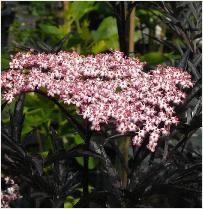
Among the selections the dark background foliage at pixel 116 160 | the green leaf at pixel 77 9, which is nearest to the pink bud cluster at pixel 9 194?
the dark background foliage at pixel 116 160

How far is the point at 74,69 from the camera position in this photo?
1.42 meters

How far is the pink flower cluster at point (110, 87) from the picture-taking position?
51.5 inches

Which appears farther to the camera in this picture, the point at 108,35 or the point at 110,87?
the point at 108,35

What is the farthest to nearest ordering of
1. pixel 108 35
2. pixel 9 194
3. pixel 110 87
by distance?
1. pixel 108 35
2. pixel 9 194
3. pixel 110 87

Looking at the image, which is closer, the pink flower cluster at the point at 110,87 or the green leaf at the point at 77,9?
the pink flower cluster at the point at 110,87

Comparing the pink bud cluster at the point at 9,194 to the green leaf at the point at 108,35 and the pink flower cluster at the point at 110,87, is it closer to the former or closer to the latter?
the pink flower cluster at the point at 110,87

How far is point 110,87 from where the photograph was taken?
1371mm

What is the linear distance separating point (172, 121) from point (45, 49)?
63 cm

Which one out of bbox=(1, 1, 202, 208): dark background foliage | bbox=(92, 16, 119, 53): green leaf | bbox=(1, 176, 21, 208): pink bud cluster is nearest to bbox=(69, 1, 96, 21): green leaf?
bbox=(92, 16, 119, 53): green leaf

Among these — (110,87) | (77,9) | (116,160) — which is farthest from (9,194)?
(77,9)

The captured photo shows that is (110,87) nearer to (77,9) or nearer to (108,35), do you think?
(77,9)

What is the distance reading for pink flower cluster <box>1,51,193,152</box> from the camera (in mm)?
1308

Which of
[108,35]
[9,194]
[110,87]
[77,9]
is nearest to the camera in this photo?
[110,87]

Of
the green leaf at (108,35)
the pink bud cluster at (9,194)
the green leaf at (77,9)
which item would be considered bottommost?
the pink bud cluster at (9,194)
